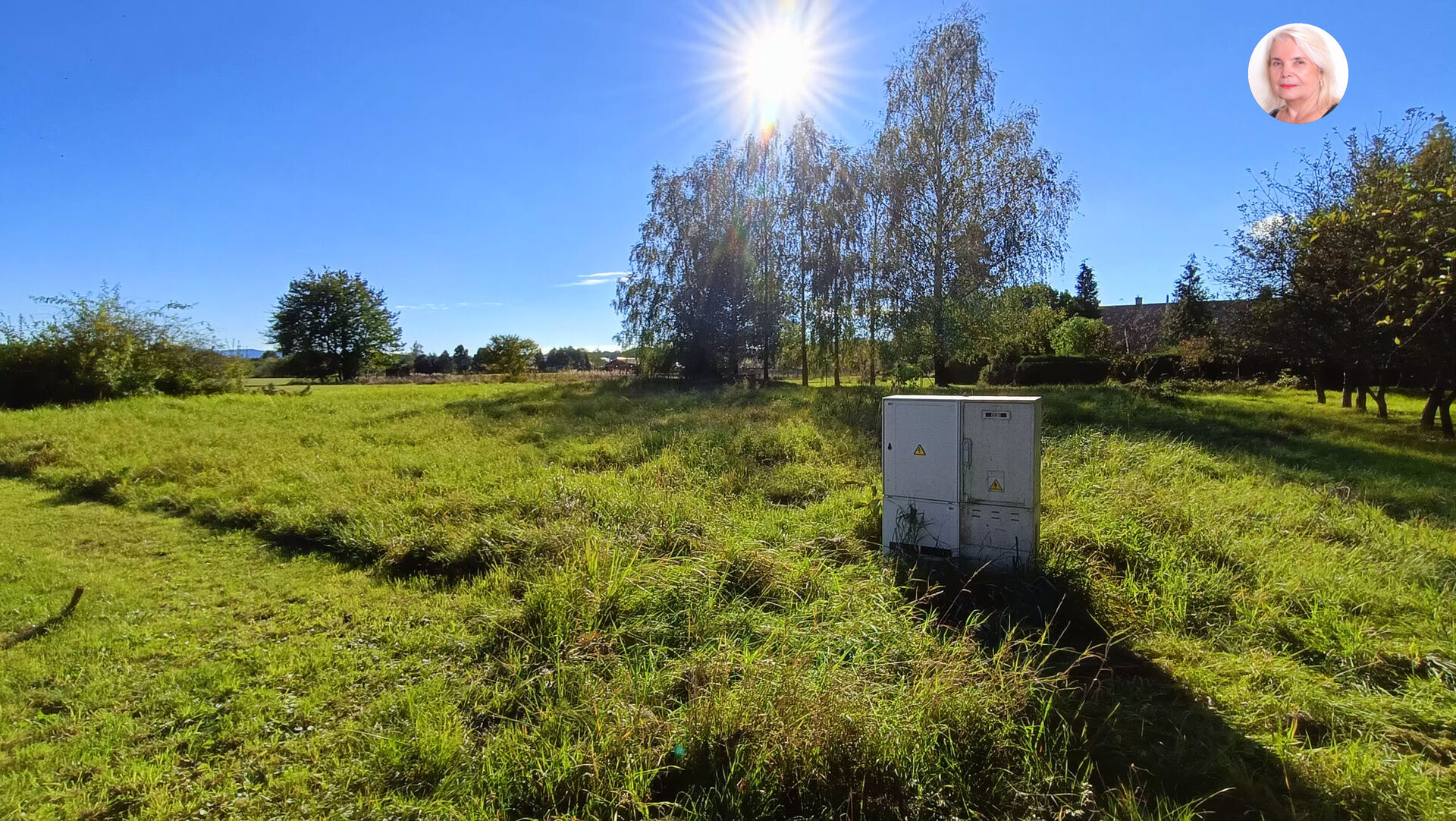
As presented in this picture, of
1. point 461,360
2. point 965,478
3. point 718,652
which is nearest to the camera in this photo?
point 718,652

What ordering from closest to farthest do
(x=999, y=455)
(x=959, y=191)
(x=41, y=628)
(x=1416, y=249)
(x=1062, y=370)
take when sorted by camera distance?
1. (x=41, y=628)
2. (x=999, y=455)
3. (x=1416, y=249)
4. (x=959, y=191)
5. (x=1062, y=370)

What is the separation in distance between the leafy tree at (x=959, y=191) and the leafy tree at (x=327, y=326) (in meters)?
42.6

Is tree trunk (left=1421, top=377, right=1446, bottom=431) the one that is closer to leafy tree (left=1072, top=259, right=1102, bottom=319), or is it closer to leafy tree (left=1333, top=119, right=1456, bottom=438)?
leafy tree (left=1333, top=119, right=1456, bottom=438)

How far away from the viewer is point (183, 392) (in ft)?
67.3

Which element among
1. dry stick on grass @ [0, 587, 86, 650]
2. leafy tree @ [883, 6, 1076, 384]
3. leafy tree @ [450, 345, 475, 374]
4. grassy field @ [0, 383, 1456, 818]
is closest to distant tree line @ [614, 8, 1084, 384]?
leafy tree @ [883, 6, 1076, 384]

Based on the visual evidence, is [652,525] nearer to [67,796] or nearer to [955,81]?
[67,796]

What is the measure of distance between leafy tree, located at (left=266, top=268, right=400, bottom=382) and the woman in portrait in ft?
168

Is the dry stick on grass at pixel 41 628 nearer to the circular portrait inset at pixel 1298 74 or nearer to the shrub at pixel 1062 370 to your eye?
the circular portrait inset at pixel 1298 74

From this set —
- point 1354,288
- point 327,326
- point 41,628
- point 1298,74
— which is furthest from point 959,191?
point 327,326

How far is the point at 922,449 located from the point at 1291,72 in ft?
11.5

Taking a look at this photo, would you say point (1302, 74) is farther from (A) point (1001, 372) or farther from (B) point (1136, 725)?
(A) point (1001, 372)

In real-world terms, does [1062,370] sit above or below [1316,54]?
below

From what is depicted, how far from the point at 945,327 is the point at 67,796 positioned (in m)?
17.4

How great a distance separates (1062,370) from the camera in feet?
83.5
